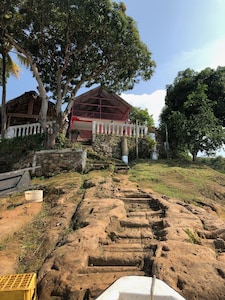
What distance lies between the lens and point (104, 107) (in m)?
20.0

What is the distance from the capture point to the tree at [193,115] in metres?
14.0

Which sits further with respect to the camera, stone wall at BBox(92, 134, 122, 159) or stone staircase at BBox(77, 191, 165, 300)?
stone wall at BBox(92, 134, 122, 159)

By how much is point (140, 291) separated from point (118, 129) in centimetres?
1233

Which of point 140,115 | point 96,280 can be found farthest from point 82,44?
point 140,115

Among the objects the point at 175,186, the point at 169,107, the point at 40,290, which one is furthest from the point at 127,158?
the point at 40,290

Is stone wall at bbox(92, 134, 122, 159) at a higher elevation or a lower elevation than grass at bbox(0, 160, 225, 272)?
higher

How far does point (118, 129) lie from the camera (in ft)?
47.4

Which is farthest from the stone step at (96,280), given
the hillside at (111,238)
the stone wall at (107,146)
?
the stone wall at (107,146)

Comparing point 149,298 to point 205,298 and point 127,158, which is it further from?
point 127,158

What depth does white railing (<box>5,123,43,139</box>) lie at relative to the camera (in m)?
14.0

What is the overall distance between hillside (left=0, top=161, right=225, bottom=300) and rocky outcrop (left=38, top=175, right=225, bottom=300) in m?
0.01

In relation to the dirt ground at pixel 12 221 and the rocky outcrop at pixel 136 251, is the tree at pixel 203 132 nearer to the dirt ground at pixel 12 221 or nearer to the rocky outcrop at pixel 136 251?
the rocky outcrop at pixel 136 251

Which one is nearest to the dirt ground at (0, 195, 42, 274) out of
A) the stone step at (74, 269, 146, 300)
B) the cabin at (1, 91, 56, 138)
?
the stone step at (74, 269, 146, 300)

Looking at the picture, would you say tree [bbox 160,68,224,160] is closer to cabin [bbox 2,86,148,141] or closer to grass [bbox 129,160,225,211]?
cabin [bbox 2,86,148,141]
